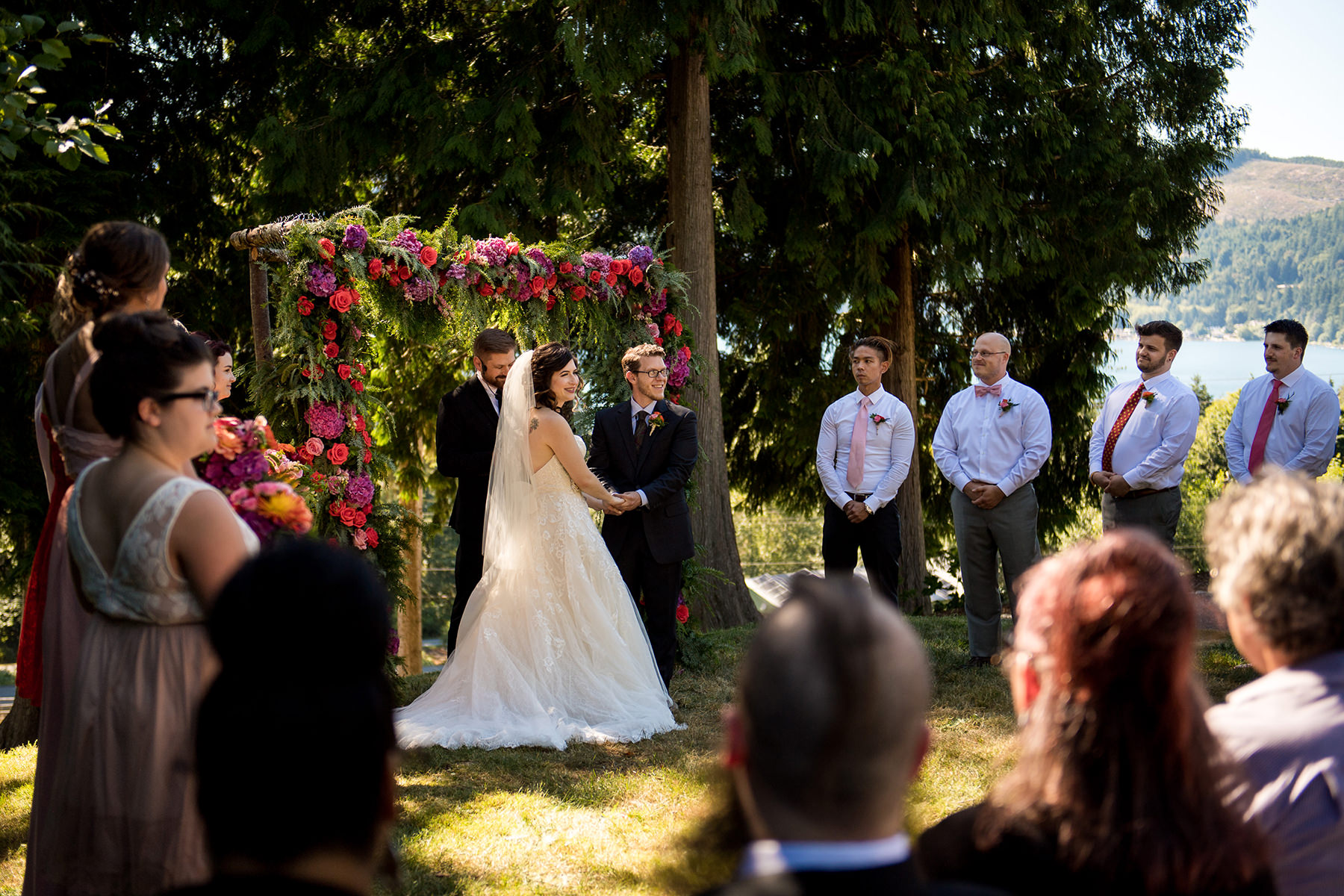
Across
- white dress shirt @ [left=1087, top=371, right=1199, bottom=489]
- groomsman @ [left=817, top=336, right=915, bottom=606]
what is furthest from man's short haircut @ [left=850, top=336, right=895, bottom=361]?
white dress shirt @ [left=1087, top=371, right=1199, bottom=489]

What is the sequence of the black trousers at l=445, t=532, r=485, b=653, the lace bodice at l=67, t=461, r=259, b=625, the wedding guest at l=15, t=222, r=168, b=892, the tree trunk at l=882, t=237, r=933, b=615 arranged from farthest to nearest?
1. the tree trunk at l=882, t=237, r=933, b=615
2. the black trousers at l=445, t=532, r=485, b=653
3. the wedding guest at l=15, t=222, r=168, b=892
4. the lace bodice at l=67, t=461, r=259, b=625

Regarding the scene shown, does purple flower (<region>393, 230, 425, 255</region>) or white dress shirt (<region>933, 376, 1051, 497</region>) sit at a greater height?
purple flower (<region>393, 230, 425, 255</region>)

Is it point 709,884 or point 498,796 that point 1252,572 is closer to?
point 709,884

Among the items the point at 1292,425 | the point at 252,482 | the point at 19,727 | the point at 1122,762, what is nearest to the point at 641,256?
the point at 1292,425

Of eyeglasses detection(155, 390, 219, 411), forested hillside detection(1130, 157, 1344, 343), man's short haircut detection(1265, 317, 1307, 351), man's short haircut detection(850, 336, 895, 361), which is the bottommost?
eyeglasses detection(155, 390, 219, 411)

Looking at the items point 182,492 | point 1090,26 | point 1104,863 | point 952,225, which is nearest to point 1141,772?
point 1104,863

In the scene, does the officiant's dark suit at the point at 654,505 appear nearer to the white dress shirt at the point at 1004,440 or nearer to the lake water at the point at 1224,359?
the white dress shirt at the point at 1004,440

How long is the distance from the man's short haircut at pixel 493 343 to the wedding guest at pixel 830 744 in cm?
548

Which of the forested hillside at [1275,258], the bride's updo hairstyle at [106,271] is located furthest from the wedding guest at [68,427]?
the forested hillside at [1275,258]

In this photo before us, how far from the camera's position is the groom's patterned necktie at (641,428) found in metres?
6.34

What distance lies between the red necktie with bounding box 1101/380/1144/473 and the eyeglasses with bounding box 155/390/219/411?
18.6 ft

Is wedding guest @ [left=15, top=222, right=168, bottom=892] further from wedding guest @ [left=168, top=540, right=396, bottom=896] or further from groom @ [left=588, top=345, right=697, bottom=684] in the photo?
groom @ [left=588, top=345, right=697, bottom=684]

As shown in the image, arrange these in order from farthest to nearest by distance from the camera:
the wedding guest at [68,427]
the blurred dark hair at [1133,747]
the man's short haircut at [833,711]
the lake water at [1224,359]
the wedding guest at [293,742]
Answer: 1. the lake water at [1224,359]
2. the wedding guest at [68,427]
3. the blurred dark hair at [1133,747]
4. the wedding guest at [293,742]
5. the man's short haircut at [833,711]

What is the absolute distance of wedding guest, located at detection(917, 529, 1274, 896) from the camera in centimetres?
142
